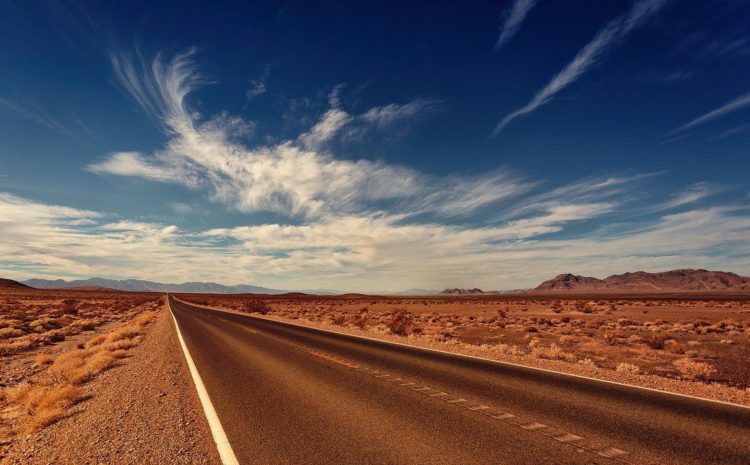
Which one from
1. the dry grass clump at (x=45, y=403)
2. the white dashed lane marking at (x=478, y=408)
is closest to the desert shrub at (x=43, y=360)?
the dry grass clump at (x=45, y=403)

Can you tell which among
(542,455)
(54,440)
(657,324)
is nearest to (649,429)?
(542,455)

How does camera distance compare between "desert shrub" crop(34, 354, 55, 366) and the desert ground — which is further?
"desert shrub" crop(34, 354, 55, 366)

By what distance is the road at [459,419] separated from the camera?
14.9ft

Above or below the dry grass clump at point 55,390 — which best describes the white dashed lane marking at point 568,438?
above

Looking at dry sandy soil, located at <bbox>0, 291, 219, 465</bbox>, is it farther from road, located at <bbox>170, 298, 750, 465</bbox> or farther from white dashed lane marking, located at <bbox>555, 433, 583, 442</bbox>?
white dashed lane marking, located at <bbox>555, 433, 583, 442</bbox>

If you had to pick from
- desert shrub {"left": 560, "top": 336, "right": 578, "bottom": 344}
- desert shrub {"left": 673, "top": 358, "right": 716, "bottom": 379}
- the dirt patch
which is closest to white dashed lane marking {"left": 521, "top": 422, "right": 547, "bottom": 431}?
the dirt patch

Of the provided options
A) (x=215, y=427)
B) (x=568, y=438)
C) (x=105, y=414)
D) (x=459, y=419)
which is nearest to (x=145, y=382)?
(x=105, y=414)

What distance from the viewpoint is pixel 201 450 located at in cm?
502

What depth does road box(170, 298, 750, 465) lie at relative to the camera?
4.55 meters

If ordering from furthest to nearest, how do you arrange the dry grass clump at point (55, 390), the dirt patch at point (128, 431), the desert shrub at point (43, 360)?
1. the desert shrub at point (43, 360)
2. the dry grass clump at point (55, 390)
3. the dirt patch at point (128, 431)

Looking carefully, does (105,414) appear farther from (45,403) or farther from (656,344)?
(656,344)

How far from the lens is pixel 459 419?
584 cm

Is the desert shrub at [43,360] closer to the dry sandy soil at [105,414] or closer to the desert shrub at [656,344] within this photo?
the dry sandy soil at [105,414]

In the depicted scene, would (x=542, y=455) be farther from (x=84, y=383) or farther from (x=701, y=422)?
(x=84, y=383)
